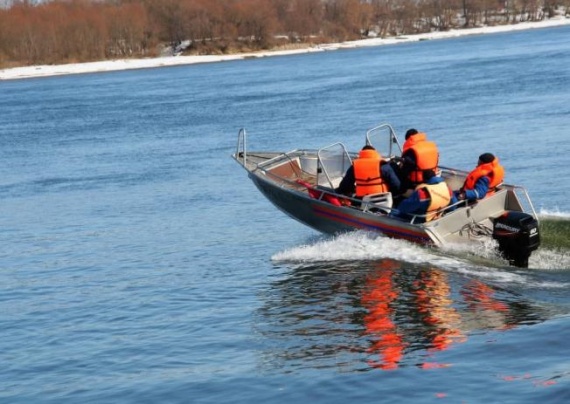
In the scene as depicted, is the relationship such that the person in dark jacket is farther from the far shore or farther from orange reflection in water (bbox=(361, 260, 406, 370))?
the far shore

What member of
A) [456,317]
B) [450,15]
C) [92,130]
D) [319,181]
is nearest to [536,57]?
[92,130]

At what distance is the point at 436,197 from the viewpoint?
40.9 feet

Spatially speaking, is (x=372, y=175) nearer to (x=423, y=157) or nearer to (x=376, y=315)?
(x=423, y=157)

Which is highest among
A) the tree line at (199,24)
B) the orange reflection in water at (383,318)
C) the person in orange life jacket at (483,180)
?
the tree line at (199,24)

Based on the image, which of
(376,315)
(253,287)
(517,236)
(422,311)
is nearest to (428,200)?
(517,236)

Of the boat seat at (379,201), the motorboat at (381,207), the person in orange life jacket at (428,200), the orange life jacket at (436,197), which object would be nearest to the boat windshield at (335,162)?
the motorboat at (381,207)

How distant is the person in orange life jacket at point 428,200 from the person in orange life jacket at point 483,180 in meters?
0.23

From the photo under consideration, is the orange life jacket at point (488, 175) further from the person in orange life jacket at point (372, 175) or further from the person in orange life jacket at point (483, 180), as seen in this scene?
the person in orange life jacket at point (372, 175)

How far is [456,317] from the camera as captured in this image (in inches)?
432

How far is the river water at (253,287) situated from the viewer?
371 inches

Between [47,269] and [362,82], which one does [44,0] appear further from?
[47,269]

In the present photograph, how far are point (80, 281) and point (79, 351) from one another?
11.4 feet

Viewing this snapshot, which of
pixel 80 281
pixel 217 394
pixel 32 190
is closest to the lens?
pixel 217 394

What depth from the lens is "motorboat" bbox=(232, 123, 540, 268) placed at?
12.3m
